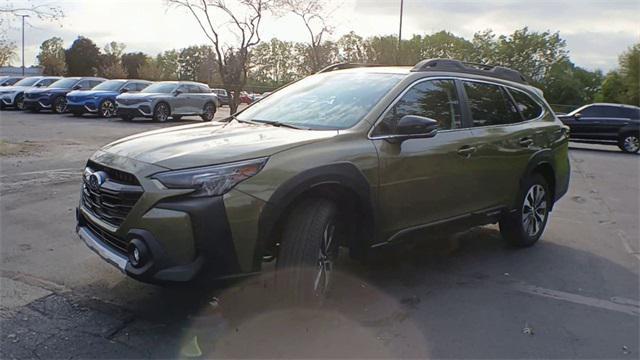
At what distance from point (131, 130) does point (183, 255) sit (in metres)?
15.1

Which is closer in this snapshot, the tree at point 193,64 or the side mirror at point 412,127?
the side mirror at point 412,127

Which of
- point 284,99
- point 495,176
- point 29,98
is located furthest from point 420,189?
point 29,98

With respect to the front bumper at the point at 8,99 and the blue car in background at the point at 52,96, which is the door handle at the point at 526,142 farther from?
the front bumper at the point at 8,99

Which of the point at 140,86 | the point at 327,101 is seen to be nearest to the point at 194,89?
the point at 140,86

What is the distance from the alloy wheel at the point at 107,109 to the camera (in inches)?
849

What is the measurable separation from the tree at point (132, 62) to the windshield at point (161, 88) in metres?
49.0

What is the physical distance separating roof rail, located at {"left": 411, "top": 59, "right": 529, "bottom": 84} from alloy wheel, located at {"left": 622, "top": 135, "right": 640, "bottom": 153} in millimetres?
15118

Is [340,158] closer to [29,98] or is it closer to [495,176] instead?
[495,176]

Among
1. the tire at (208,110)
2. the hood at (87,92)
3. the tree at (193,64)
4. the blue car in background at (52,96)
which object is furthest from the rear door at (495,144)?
the tree at (193,64)

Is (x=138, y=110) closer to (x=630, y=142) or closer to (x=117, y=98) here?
(x=117, y=98)

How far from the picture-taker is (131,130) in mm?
17172

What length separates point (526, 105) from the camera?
228 inches

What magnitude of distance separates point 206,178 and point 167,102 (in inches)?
726

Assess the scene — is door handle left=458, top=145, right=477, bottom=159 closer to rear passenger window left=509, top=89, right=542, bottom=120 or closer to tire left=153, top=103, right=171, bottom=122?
rear passenger window left=509, top=89, right=542, bottom=120
